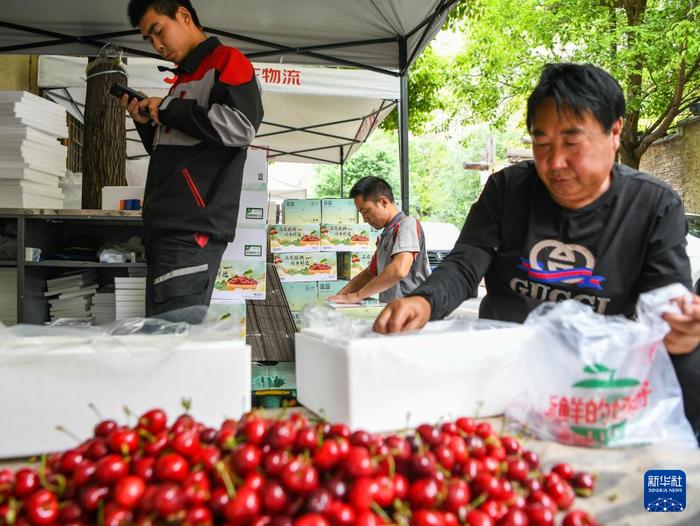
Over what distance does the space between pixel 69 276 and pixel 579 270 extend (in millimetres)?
3144

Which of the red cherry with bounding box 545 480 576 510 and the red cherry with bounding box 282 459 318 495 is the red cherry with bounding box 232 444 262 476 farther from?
the red cherry with bounding box 545 480 576 510

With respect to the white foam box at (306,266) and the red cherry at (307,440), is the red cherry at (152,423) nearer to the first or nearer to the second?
the red cherry at (307,440)

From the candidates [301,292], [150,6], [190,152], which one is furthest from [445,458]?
[301,292]

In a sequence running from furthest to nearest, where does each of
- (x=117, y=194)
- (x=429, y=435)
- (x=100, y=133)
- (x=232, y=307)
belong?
(x=100, y=133) → (x=232, y=307) → (x=117, y=194) → (x=429, y=435)

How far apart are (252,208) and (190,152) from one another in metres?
1.19

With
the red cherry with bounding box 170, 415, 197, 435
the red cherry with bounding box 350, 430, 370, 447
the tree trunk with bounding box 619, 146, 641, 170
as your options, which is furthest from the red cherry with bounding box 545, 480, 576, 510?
the tree trunk with bounding box 619, 146, 641, 170

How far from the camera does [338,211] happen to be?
6246 mm

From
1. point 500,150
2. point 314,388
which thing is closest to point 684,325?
point 314,388

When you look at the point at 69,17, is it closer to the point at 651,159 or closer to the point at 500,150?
the point at 651,159

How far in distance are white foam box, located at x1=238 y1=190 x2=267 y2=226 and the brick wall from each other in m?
12.5

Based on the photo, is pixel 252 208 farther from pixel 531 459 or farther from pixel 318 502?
pixel 318 502

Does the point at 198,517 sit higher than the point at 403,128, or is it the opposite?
the point at 403,128

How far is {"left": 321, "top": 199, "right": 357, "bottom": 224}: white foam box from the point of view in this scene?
20.4ft

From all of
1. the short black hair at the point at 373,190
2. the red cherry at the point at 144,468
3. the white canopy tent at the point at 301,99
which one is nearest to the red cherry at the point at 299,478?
the red cherry at the point at 144,468
